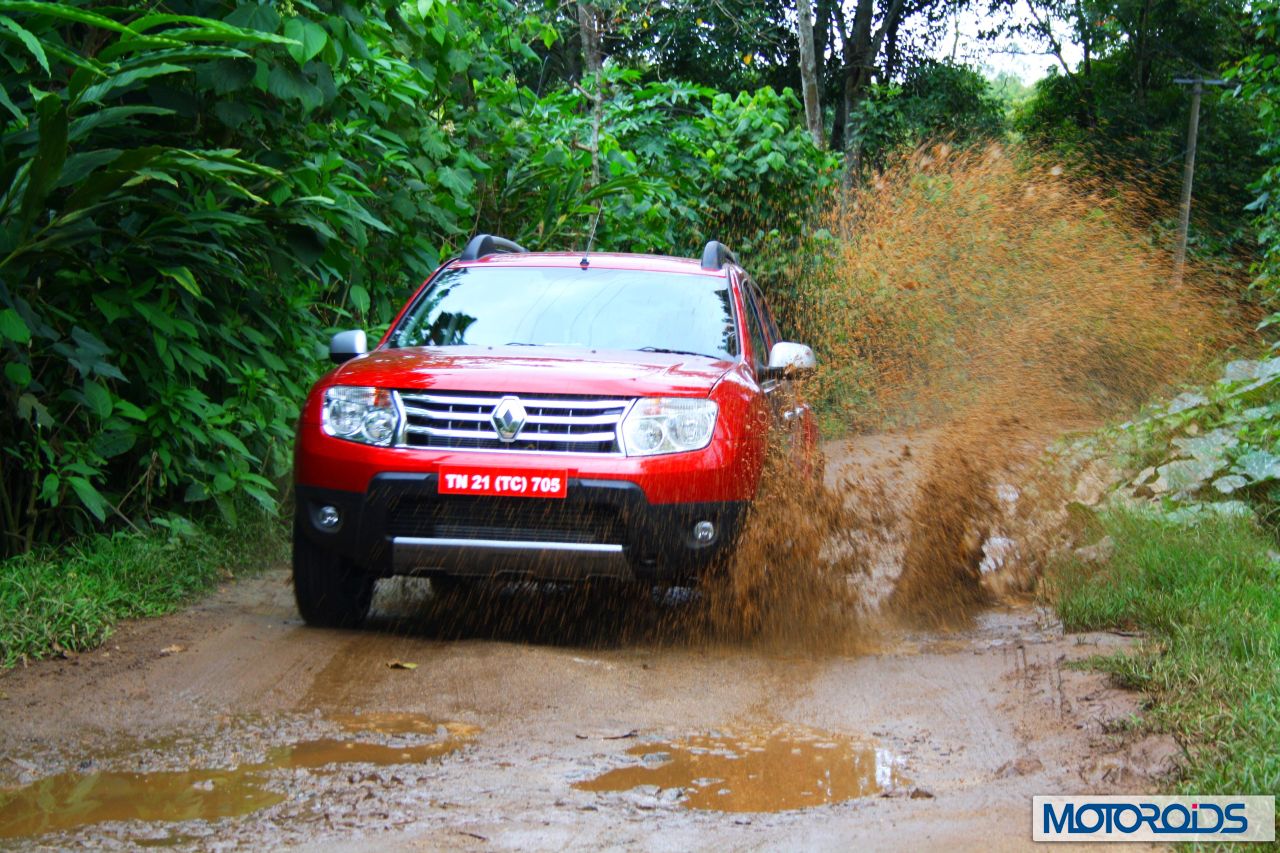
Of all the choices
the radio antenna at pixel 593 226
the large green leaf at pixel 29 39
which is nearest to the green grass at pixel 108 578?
the large green leaf at pixel 29 39

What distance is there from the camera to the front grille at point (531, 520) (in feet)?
18.0

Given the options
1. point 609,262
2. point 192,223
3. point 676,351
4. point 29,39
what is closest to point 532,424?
point 676,351

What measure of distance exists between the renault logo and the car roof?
170 centimetres

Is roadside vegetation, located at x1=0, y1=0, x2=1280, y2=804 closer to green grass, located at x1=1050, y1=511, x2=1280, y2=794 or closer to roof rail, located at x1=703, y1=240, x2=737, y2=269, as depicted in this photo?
green grass, located at x1=1050, y1=511, x2=1280, y2=794

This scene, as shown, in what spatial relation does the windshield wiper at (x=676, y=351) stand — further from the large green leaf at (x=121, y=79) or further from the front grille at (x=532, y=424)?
the large green leaf at (x=121, y=79)

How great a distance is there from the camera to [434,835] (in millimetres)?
3480

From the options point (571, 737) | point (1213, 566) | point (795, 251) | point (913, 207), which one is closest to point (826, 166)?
point (795, 251)

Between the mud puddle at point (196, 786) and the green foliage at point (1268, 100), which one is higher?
the green foliage at point (1268, 100)

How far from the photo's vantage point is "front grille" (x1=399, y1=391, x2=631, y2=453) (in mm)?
5617

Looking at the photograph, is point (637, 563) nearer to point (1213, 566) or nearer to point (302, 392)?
point (1213, 566)

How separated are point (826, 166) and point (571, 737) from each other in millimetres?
13643

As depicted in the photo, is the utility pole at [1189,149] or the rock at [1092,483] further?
the utility pole at [1189,149]

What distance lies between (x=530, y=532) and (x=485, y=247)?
274 cm

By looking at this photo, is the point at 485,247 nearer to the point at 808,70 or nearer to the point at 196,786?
the point at 196,786
